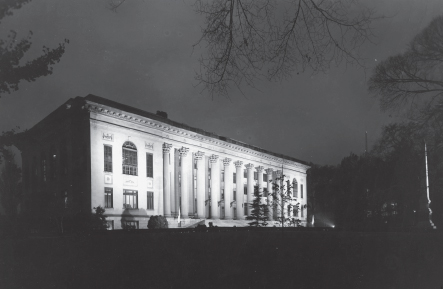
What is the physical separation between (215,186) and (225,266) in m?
53.0

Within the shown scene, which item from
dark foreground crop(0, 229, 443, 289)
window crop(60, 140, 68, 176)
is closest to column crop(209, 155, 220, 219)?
window crop(60, 140, 68, 176)

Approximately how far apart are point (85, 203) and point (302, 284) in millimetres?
35907

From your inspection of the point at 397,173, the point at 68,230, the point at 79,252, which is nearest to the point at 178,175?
the point at 68,230

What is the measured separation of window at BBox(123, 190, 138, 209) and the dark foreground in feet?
98.9

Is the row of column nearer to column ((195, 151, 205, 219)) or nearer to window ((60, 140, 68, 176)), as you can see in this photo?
column ((195, 151, 205, 219))

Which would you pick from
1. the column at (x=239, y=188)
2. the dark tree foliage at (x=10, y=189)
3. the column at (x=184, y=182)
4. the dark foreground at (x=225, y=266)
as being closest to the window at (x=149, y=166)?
the column at (x=184, y=182)

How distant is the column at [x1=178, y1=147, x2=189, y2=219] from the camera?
5669cm

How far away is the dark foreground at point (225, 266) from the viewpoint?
10914 mm

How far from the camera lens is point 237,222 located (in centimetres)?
6469

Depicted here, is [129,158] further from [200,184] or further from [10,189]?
[10,189]

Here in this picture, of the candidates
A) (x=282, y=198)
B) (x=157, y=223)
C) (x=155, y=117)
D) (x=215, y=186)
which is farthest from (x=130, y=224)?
(x=282, y=198)

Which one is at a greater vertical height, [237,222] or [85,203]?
[85,203]

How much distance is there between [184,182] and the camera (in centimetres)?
5794

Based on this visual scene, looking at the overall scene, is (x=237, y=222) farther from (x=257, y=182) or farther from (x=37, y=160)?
(x=37, y=160)
